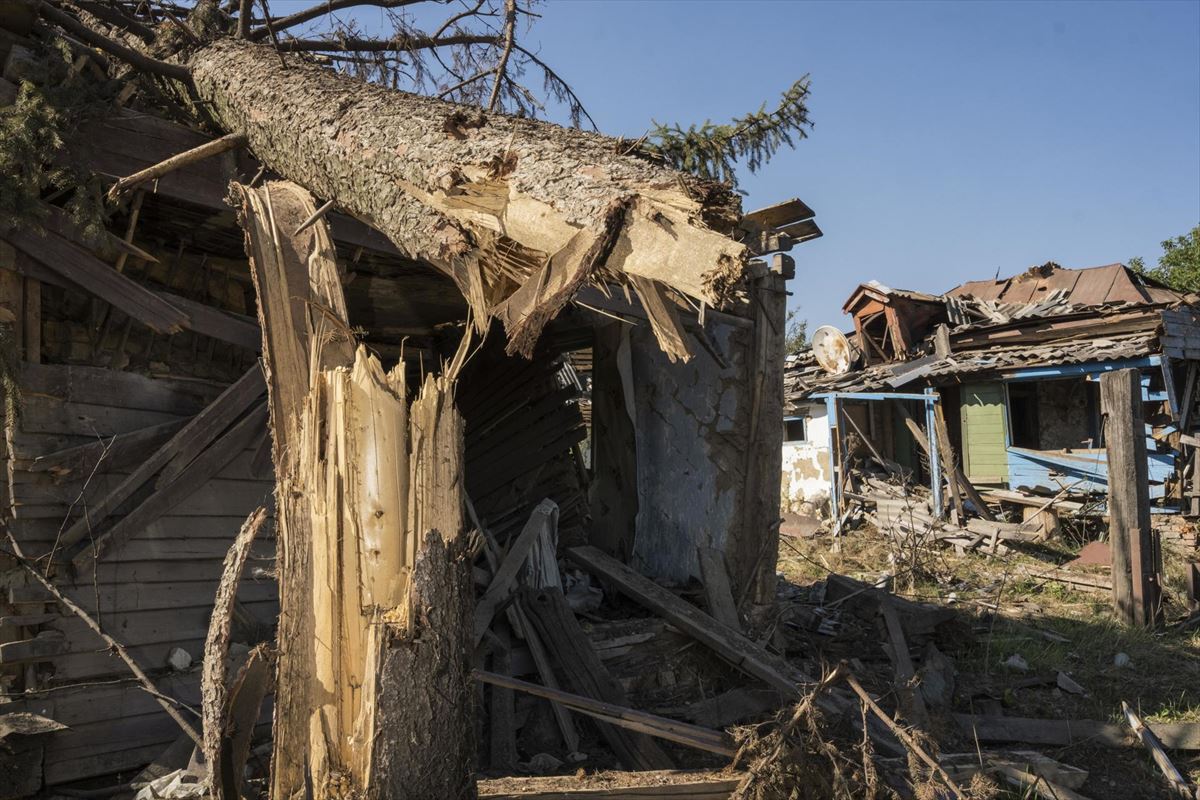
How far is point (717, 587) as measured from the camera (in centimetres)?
679

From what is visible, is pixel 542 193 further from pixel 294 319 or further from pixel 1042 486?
pixel 1042 486

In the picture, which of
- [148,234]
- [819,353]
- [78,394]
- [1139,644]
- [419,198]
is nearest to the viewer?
[419,198]

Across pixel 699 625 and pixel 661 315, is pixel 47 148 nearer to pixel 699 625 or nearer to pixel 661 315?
pixel 661 315

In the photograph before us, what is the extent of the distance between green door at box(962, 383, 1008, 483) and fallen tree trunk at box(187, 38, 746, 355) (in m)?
14.7

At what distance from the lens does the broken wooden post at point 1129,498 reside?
8.23m

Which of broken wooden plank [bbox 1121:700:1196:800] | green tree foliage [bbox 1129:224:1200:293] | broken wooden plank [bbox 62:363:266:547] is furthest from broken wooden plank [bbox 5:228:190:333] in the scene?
green tree foliage [bbox 1129:224:1200:293]

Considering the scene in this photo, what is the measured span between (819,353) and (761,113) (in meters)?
13.6

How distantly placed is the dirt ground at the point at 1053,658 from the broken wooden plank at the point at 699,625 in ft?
1.23

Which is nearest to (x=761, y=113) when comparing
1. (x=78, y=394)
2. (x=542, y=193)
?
(x=542, y=193)

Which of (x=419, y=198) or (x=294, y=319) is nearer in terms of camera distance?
(x=294, y=319)

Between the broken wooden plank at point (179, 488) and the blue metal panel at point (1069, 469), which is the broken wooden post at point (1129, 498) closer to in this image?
the blue metal panel at point (1069, 469)

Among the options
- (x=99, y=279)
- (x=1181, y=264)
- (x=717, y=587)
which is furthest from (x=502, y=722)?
(x=1181, y=264)

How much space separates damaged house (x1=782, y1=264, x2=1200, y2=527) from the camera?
46.7 feet

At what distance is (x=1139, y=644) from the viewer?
791cm
